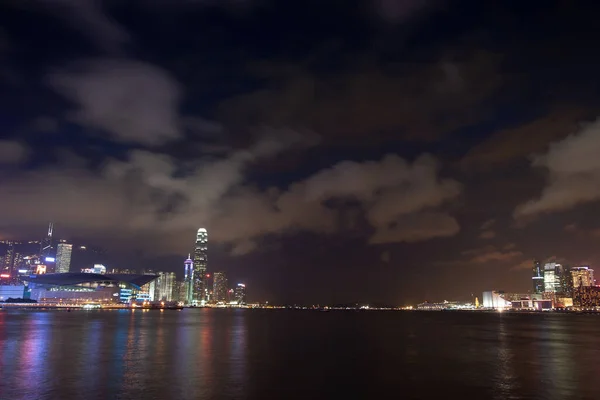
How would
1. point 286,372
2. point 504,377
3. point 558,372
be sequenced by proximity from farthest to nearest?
1. point 558,372
2. point 286,372
3. point 504,377

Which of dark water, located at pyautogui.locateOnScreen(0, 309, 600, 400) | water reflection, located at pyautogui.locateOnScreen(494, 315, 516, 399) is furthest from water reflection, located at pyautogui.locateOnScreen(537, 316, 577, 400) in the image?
water reflection, located at pyautogui.locateOnScreen(494, 315, 516, 399)

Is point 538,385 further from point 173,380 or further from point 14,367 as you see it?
point 14,367

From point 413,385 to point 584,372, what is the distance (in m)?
19.5

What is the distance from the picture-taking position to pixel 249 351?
57.2 metres

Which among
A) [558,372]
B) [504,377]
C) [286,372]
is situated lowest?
[558,372]

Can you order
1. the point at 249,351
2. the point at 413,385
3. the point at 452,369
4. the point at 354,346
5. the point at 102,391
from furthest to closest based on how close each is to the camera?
the point at 354,346 < the point at 249,351 < the point at 452,369 < the point at 413,385 < the point at 102,391

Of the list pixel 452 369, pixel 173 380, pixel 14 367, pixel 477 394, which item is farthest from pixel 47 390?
pixel 452 369

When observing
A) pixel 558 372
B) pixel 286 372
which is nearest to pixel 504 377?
pixel 558 372

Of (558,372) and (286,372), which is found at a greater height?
(286,372)

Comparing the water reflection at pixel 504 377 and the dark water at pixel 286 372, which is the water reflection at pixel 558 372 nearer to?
the dark water at pixel 286 372

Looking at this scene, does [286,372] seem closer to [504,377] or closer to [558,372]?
[504,377]

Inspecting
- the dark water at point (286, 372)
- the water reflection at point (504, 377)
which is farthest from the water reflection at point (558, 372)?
the water reflection at point (504, 377)

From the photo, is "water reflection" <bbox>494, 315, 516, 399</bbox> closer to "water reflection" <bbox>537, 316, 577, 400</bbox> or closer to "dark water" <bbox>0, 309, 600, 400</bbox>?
"dark water" <bbox>0, 309, 600, 400</bbox>

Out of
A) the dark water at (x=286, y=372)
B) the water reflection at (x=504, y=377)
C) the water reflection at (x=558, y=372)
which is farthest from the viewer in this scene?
the water reflection at (x=558, y=372)
